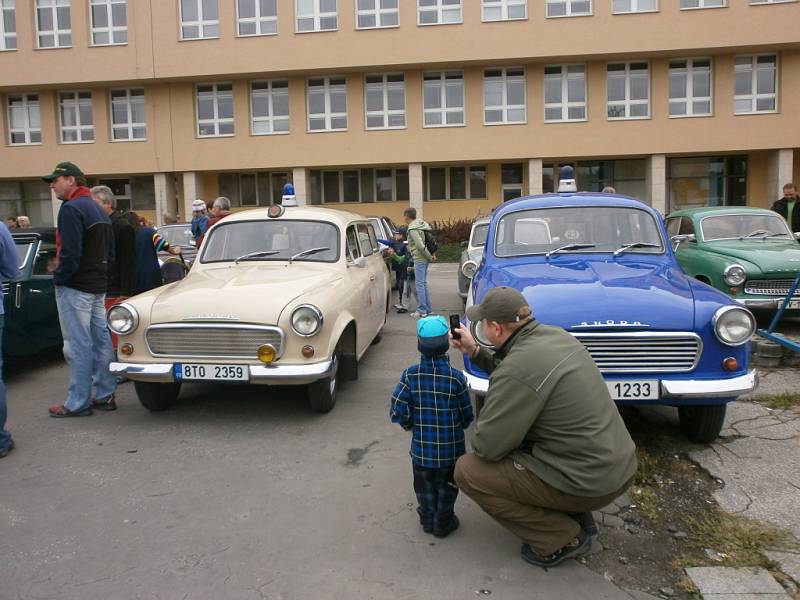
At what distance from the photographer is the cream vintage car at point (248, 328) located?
5246 millimetres

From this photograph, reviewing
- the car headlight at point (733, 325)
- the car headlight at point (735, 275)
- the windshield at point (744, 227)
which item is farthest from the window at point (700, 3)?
the car headlight at point (733, 325)

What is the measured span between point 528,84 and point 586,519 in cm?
2586

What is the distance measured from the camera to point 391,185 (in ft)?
99.6

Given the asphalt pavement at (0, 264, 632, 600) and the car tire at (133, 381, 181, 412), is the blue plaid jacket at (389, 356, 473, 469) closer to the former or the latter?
the asphalt pavement at (0, 264, 632, 600)

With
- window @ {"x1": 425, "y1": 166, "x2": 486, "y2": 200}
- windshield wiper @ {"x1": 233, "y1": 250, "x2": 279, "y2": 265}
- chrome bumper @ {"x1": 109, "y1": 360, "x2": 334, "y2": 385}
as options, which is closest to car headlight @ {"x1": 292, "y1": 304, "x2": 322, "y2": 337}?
chrome bumper @ {"x1": 109, "y1": 360, "x2": 334, "y2": 385}

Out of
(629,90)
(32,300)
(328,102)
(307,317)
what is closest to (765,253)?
(307,317)

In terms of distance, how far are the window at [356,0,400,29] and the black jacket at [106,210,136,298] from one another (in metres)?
22.4

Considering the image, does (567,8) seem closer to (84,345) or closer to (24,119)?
(24,119)

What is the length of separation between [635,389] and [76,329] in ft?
14.8

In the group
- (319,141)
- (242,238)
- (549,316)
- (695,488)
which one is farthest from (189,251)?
(319,141)

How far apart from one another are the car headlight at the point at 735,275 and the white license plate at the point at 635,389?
4.61 m

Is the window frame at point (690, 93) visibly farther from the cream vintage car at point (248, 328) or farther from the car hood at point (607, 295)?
the cream vintage car at point (248, 328)

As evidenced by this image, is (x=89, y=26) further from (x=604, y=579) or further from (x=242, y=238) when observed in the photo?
(x=604, y=579)

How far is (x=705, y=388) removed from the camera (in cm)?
433
